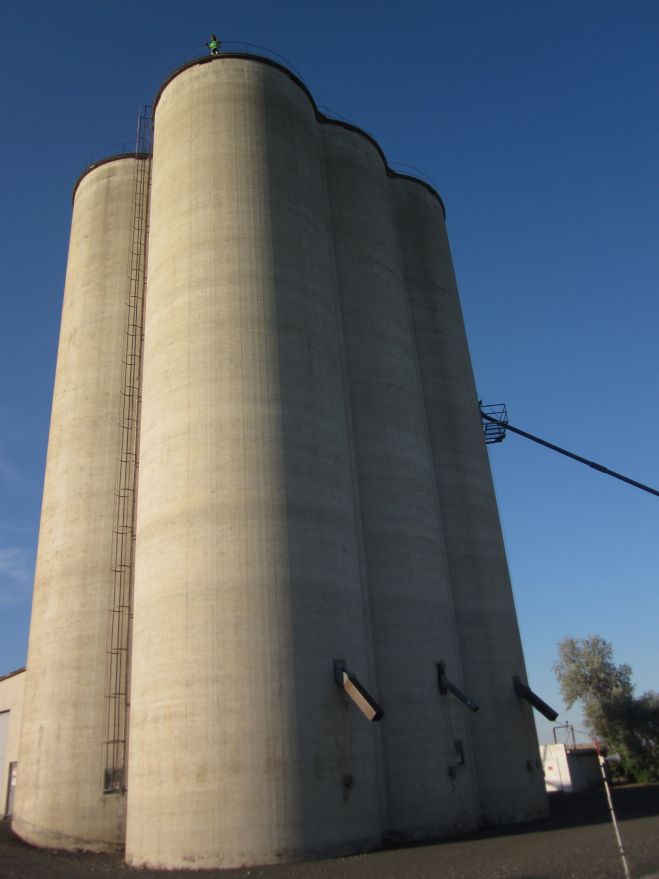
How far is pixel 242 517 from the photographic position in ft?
63.7

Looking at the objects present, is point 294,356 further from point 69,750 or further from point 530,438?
point 530,438

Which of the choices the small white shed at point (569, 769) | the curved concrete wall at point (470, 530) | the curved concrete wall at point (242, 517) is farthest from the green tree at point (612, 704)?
the curved concrete wall at point (242, 517)

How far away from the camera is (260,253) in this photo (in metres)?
23.4

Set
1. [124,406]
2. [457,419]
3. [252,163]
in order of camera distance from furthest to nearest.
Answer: [457,419] < [124,406] < [252,163]

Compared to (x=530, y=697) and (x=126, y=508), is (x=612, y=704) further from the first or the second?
(x=126, y=508)

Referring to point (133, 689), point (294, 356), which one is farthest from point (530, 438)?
point (133, 689)

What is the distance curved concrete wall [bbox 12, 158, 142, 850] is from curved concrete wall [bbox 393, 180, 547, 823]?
40.0 feet

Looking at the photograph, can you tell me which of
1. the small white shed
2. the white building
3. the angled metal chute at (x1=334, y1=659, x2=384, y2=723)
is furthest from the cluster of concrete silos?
the small white shed

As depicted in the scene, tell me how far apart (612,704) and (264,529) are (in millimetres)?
39043

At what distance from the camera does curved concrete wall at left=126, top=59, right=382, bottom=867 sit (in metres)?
17.0

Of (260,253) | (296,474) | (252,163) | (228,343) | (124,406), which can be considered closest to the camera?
(296,474)

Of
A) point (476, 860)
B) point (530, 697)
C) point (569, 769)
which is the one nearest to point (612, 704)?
point (569, 769)

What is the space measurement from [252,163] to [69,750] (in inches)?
788

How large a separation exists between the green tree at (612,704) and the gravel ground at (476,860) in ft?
86.3
